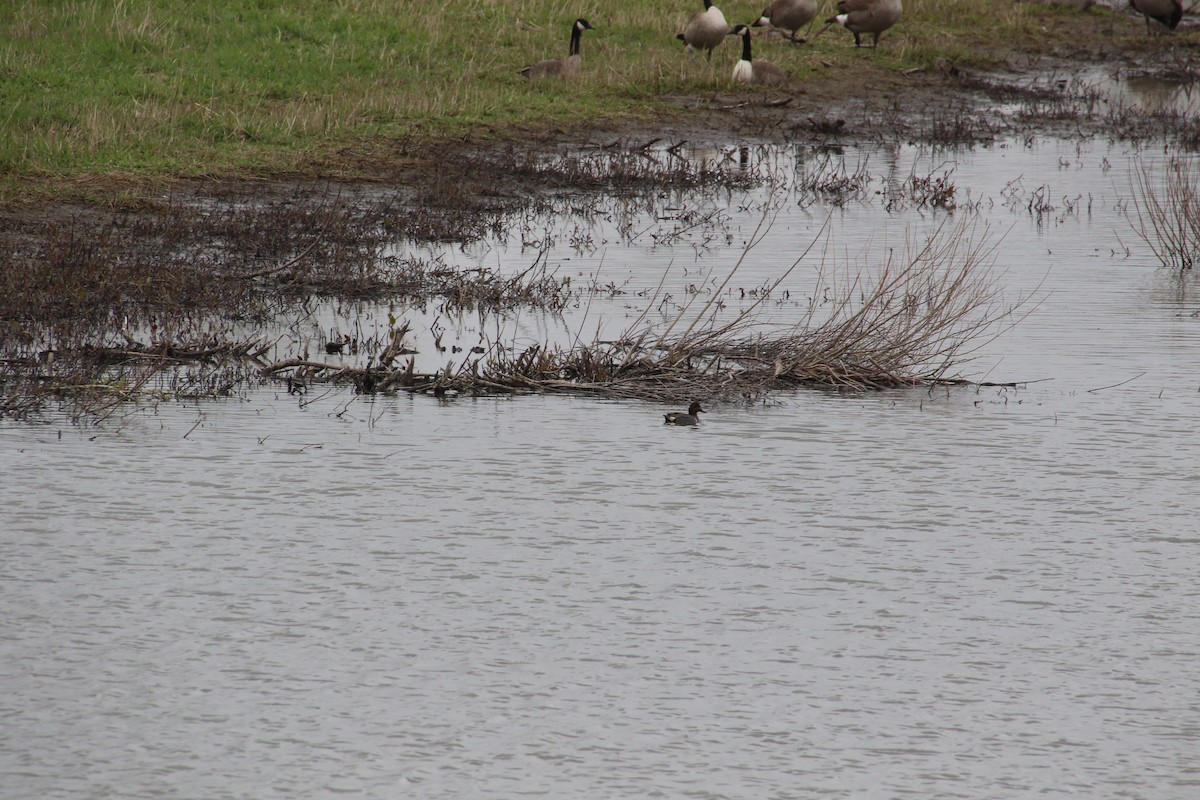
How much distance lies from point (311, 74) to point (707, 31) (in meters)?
6.36

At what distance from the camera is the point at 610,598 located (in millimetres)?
5398

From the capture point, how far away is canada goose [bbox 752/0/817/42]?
23969mm

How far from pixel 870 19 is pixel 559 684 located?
2096cm

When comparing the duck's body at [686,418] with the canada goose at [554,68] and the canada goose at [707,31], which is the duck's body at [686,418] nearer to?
the canada goose at [554,68]

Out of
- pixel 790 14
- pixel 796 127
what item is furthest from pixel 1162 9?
pixel 796 127

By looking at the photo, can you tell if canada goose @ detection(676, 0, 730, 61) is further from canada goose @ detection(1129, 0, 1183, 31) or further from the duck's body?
the duck's body

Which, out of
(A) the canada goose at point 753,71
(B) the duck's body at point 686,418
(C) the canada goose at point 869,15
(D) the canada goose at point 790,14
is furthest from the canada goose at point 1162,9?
(B) the duck's body at point 686,418

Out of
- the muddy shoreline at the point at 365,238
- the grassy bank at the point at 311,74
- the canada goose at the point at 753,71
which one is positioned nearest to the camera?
the muddy shoreline at the point at 365,238

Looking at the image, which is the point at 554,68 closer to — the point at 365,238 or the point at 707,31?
the point at 707,31

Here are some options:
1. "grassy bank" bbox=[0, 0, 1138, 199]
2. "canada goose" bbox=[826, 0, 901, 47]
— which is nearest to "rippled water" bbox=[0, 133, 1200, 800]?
"grassy bank" bbox=[0, 0, 1138, 199]

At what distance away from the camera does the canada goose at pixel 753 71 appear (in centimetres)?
2139

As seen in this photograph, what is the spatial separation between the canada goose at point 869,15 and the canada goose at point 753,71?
9.59 ft

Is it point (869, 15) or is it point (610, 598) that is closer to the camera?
point (610, 598)

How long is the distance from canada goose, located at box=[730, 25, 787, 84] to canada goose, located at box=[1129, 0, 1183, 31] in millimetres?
12381
